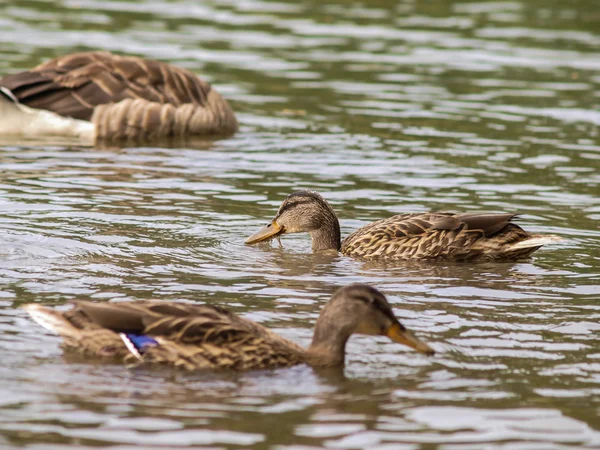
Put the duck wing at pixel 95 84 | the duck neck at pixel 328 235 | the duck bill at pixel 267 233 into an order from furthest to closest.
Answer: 1. the duck wing at pixel 95 84
2. the duck neck at pixel 328 235
3. the duck bill at pixel 267 233

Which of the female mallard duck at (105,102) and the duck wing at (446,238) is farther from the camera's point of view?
the female mallard duck at (105,102)

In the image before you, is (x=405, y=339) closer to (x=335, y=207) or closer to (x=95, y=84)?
(x=335, y=207)

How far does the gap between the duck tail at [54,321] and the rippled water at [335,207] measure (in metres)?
0.19

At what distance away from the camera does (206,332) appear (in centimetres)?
820

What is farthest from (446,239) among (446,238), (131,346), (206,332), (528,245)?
(131,346)

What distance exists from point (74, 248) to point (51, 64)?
6.55 meters

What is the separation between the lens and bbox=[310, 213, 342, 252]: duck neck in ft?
39.9

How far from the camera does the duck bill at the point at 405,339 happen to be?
27.6 feet

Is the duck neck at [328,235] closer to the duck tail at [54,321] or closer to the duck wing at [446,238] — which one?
the duck wing at [446,238]

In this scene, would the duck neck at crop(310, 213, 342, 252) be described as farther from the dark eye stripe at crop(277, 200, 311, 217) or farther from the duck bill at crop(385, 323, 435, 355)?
the duck bill at crop(385, 323, 435, 355)

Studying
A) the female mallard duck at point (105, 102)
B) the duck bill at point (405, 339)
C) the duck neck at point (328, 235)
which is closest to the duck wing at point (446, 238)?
the duck neck at point (328, 235)

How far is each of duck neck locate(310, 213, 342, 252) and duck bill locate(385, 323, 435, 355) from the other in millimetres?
3757

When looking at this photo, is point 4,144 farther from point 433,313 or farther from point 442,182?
point 433,313

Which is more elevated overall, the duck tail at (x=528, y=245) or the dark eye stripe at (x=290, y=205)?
the dark eye stripe at (x=290, y=205)
